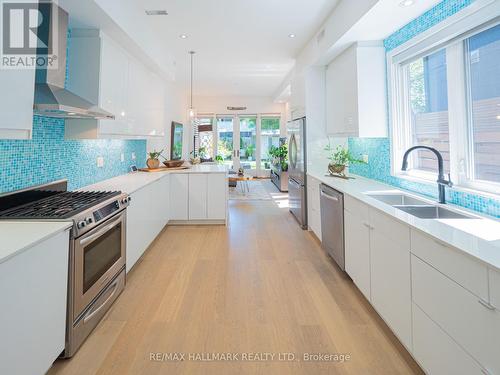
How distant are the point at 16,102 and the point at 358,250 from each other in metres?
2.59

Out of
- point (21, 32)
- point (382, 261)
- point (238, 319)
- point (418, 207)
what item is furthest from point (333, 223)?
point (21, 32)

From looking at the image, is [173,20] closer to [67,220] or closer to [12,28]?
[12,28]

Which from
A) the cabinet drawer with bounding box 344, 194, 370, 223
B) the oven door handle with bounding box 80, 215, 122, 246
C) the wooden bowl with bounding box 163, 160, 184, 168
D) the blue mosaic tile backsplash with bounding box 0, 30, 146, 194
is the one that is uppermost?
the wooden bowl with bounding box 163, 160, 184, 168

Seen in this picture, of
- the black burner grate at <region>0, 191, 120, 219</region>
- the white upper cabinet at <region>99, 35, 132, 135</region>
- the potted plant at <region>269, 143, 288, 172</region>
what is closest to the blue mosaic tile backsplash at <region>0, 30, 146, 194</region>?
the black burner grate at <region>0, 191, 120, 219</region>

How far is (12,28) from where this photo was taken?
1.60 m

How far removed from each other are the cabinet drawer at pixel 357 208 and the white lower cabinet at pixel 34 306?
2075mm

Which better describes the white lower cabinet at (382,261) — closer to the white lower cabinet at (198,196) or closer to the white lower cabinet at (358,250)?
the white lower cabinet at (358,250)

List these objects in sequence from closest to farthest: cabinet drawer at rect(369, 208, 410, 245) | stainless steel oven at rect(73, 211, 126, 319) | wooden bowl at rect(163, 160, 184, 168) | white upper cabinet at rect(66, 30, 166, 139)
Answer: cabinet drawer at rect(369, 208, 410, 245), stainless steel oven at rect(73, 211, 126, 319), white upper cabinet at rect(66, 30, 166, 139), wooden bowl at rect(163, 160, 184, 168)

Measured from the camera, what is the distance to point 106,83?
293 centimetres

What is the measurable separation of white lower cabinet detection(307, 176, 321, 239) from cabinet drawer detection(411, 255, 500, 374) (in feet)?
7.37

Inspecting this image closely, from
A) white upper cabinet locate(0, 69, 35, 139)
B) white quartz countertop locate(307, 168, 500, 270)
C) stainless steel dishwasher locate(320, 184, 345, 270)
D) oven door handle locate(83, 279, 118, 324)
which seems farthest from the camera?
stainless steel dishwasher locate(320, 184, 345, 270)

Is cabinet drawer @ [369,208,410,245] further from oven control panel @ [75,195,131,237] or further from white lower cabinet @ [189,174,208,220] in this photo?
white lower cabinet @ [189,174,208,220]

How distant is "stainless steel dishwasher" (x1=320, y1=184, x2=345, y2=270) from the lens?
2.88 meters

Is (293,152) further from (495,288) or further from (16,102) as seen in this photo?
(495,288)
